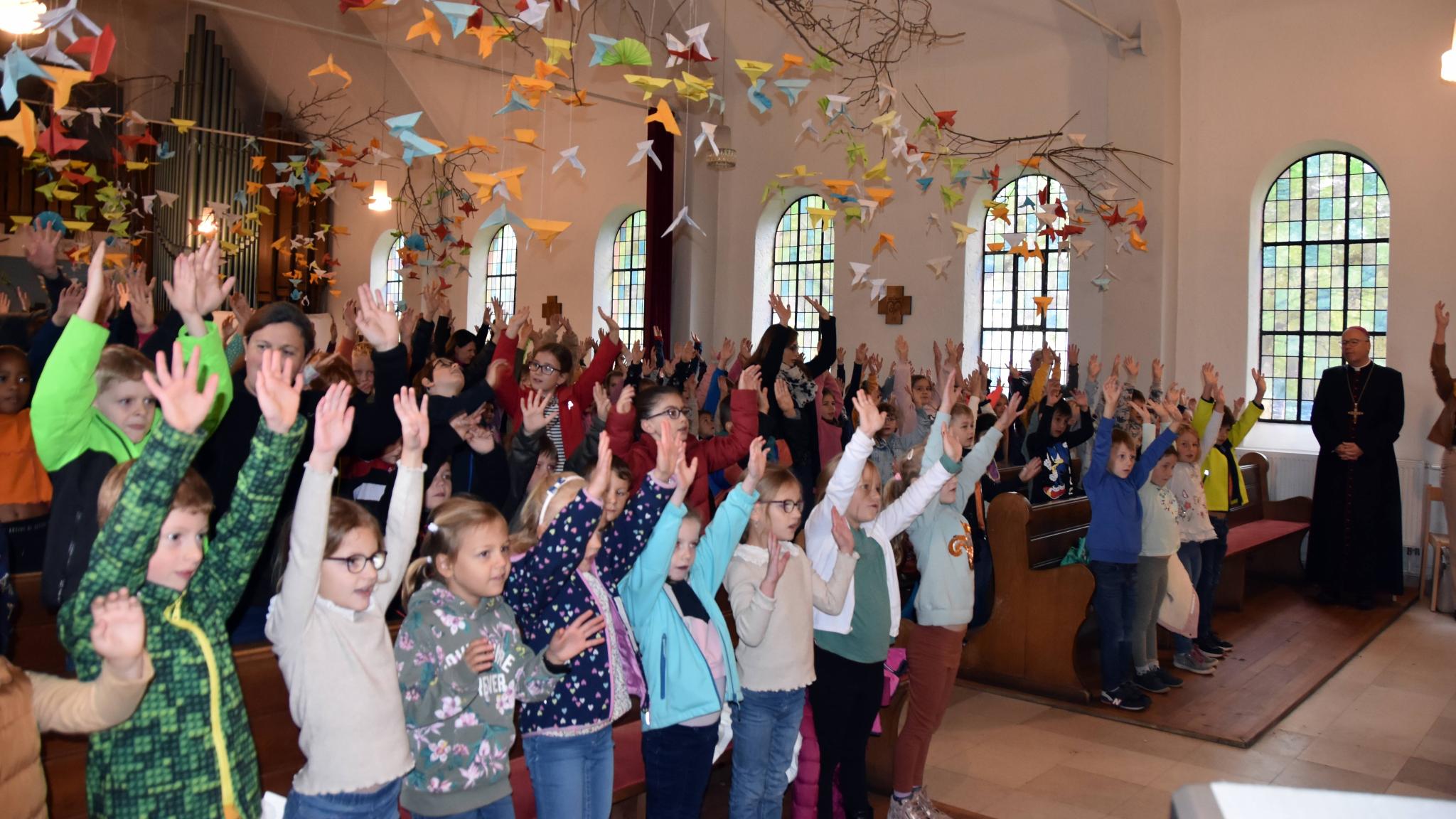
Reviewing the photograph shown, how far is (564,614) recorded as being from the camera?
8.27ft

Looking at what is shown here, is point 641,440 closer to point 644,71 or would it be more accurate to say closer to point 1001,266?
point 1001,266

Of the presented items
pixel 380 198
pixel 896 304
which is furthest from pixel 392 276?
pixel 896 304

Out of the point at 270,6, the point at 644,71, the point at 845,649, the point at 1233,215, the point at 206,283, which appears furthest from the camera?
the point at 270,6

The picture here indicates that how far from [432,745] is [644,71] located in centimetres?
1002

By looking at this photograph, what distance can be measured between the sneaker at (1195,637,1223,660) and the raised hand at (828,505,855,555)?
3648 mm

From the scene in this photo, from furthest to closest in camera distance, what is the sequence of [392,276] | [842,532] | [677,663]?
[392,276] < [842,532] < [677,663]

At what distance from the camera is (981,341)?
10.4 metres

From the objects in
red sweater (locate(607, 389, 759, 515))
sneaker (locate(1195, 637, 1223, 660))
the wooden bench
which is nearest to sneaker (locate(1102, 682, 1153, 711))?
sneaker (locate(1195, 637, 1223, 660))

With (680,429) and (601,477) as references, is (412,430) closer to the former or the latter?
(601,477)

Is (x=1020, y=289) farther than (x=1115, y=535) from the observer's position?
Yes

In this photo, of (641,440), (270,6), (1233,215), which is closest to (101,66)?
(641,440)

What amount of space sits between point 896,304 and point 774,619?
25.0 ft

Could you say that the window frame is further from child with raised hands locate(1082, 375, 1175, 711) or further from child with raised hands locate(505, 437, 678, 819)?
child with raised hands locate(505, 437, 678, 819)

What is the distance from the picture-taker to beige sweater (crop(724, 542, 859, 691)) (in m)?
Result: 2.98
